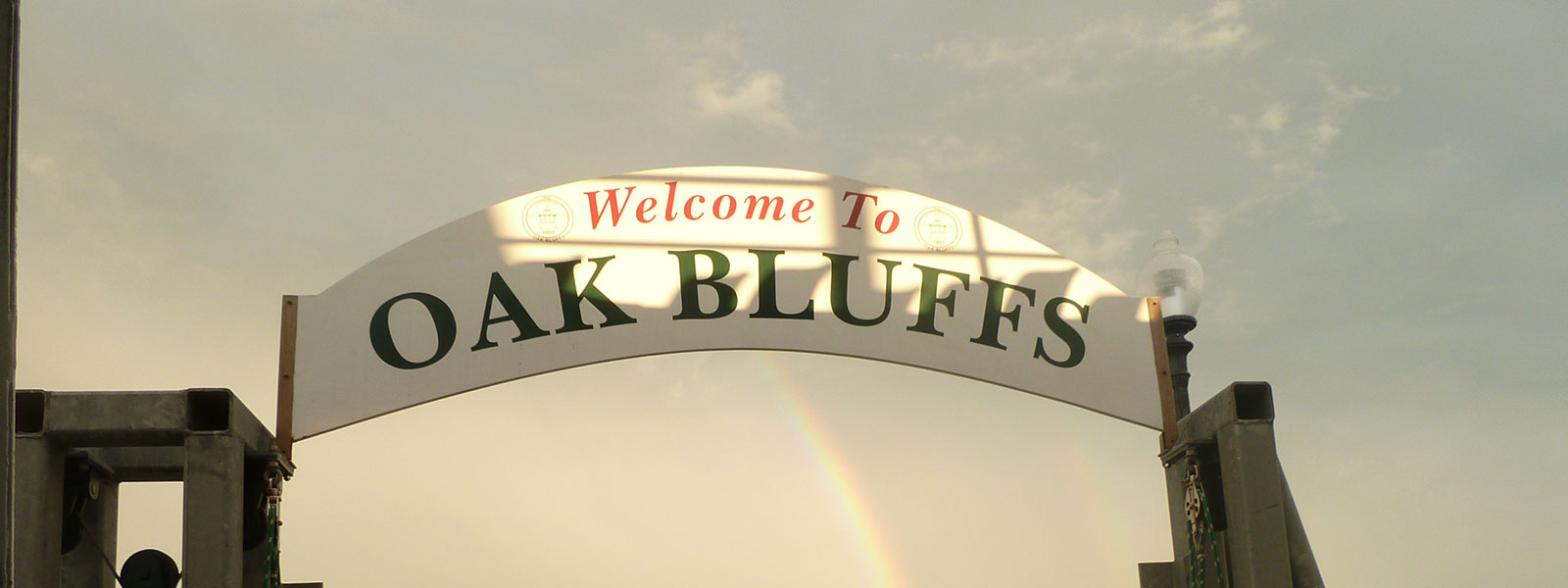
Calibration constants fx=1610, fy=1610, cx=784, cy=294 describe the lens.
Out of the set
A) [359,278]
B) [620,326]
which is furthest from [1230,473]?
[359,278]

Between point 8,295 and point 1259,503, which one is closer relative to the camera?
point 8,295

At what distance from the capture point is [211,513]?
743cm

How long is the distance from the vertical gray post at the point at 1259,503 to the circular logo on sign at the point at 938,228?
7.03 feet

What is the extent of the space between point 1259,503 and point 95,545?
6.26 meters

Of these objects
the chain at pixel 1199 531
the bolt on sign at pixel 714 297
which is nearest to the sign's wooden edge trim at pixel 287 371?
the bolt on sign at pixel 714 297

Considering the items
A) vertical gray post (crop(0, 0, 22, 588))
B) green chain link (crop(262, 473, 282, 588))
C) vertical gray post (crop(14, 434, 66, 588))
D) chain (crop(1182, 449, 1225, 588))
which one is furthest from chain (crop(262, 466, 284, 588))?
vertical gray post (crop(0, 0, 22, 588))

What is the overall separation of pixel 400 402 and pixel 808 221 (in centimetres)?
250

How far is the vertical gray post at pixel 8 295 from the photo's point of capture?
262 centimetres

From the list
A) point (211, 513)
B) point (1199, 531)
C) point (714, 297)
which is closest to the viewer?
point (211, 513)

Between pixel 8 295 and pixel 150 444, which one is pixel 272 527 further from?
pixel 8 295

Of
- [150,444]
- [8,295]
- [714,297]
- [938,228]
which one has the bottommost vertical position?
[8,295]

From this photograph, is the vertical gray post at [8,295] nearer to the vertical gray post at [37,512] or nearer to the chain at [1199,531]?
the vertical gray post at [37,512]

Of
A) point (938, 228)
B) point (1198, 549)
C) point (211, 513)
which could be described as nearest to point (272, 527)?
point (211, 513)

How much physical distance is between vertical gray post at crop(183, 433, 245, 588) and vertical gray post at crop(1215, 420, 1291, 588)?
4.79 metres
